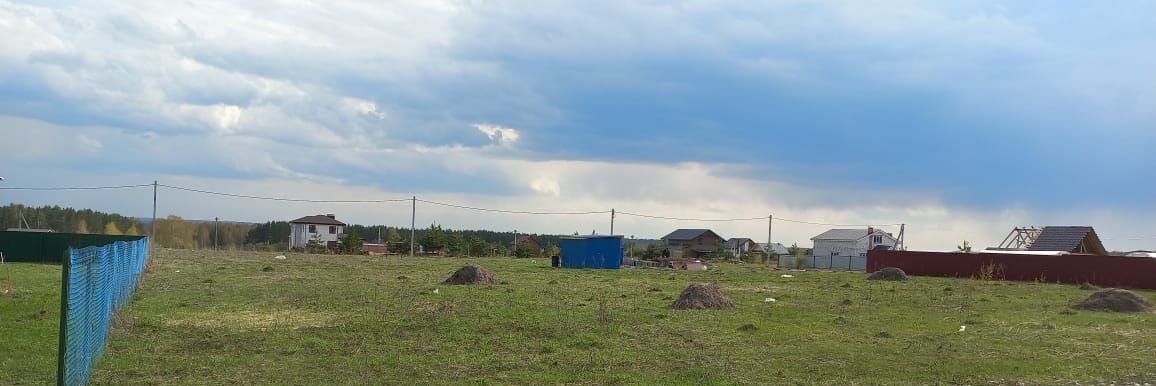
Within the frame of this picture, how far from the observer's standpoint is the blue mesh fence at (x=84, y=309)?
6.41 metres

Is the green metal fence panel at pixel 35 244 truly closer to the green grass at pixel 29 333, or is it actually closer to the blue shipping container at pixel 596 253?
the green grass at pixel 29 333

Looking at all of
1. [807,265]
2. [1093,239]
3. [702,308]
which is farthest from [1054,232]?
[702,308]

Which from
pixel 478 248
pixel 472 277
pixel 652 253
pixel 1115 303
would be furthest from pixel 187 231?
pixel 1115 303

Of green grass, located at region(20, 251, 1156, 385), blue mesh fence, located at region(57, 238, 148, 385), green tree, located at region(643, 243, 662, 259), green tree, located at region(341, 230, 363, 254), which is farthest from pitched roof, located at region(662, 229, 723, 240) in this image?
blue mesh fence, located at region(57, 238, 148, 385)

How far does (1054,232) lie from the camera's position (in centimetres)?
5081

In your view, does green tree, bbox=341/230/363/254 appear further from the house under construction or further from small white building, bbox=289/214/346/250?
the house under construction

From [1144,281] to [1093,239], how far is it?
1844 centimetres

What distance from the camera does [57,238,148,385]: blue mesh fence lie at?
6.41 meters

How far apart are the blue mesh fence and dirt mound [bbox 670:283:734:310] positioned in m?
11.2

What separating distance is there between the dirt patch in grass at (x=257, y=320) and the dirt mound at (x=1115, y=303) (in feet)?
60.3

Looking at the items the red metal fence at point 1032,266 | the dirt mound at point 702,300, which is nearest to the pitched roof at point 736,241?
the red metal fence at point 1032,266

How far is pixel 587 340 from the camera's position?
1295 cm

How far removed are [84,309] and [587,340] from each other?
7185mm

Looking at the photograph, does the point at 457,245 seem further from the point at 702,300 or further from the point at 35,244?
the point at 702,300
